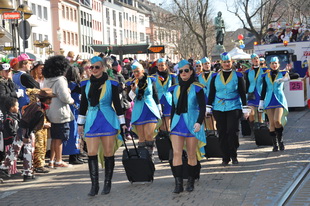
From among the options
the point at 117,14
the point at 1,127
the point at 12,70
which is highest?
the point at 117,14

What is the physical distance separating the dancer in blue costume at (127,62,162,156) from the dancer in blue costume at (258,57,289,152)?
243 centimetres

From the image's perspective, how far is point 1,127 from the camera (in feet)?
34.0

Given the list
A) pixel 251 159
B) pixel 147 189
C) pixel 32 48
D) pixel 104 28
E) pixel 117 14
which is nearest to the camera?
pixel 147 189

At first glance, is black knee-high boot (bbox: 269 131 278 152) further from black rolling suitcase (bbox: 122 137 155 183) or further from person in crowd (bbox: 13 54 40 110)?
person in crowd (bbox: 13 54 40 110)

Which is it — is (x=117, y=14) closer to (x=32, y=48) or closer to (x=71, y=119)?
(x=32, y=48)

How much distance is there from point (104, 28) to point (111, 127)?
83.3 meters

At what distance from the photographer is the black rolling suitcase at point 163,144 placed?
438 inches

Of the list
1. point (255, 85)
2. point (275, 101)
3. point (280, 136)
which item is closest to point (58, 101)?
point (275, 101)

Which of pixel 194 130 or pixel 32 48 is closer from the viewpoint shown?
pixel 194 130

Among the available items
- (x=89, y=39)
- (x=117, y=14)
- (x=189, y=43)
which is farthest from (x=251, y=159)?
(x=117, y=14)

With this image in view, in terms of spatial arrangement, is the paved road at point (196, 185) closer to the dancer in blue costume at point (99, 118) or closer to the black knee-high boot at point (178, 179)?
the black knee-high boot at point (178, 179)

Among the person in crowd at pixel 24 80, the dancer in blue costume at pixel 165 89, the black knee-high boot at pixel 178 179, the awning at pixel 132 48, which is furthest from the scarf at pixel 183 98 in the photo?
the awning at pixel 132 48

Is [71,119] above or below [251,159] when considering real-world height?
above

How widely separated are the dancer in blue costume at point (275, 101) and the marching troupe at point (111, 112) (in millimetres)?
20
